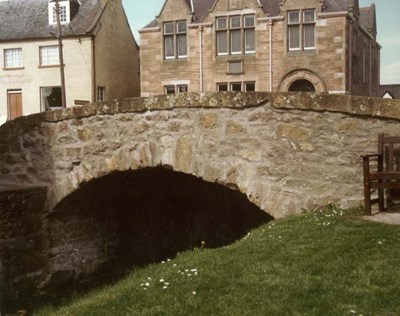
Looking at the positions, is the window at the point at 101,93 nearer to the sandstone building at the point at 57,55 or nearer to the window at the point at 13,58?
the sandstone building at the point at 57,55

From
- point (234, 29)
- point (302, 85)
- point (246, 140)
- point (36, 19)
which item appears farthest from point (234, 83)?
point (246, 140)

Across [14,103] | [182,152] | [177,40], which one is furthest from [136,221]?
[14,103]

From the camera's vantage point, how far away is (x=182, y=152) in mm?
8188

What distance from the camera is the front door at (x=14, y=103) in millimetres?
33156

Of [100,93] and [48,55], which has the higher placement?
[48,55]

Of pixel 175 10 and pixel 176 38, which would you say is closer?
pixel 176 38

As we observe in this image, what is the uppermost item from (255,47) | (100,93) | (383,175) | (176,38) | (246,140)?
(176,38)

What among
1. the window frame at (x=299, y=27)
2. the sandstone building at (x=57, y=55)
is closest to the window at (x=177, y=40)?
the sandstone building at (x=57, y=55)

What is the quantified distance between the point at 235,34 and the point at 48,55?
10871mm

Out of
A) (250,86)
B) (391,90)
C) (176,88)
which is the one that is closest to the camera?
(250,86)

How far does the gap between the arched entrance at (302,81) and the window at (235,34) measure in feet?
7.67

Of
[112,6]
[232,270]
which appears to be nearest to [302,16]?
[112,6]

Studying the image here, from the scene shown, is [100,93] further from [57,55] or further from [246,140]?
[246,140]

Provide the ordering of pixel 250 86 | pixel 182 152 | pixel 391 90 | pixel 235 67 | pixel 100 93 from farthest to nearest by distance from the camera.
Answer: pixel 391 90 < pixel 100 93 < pixel 250 86 < pixel 235 67 < pixel 182 152
